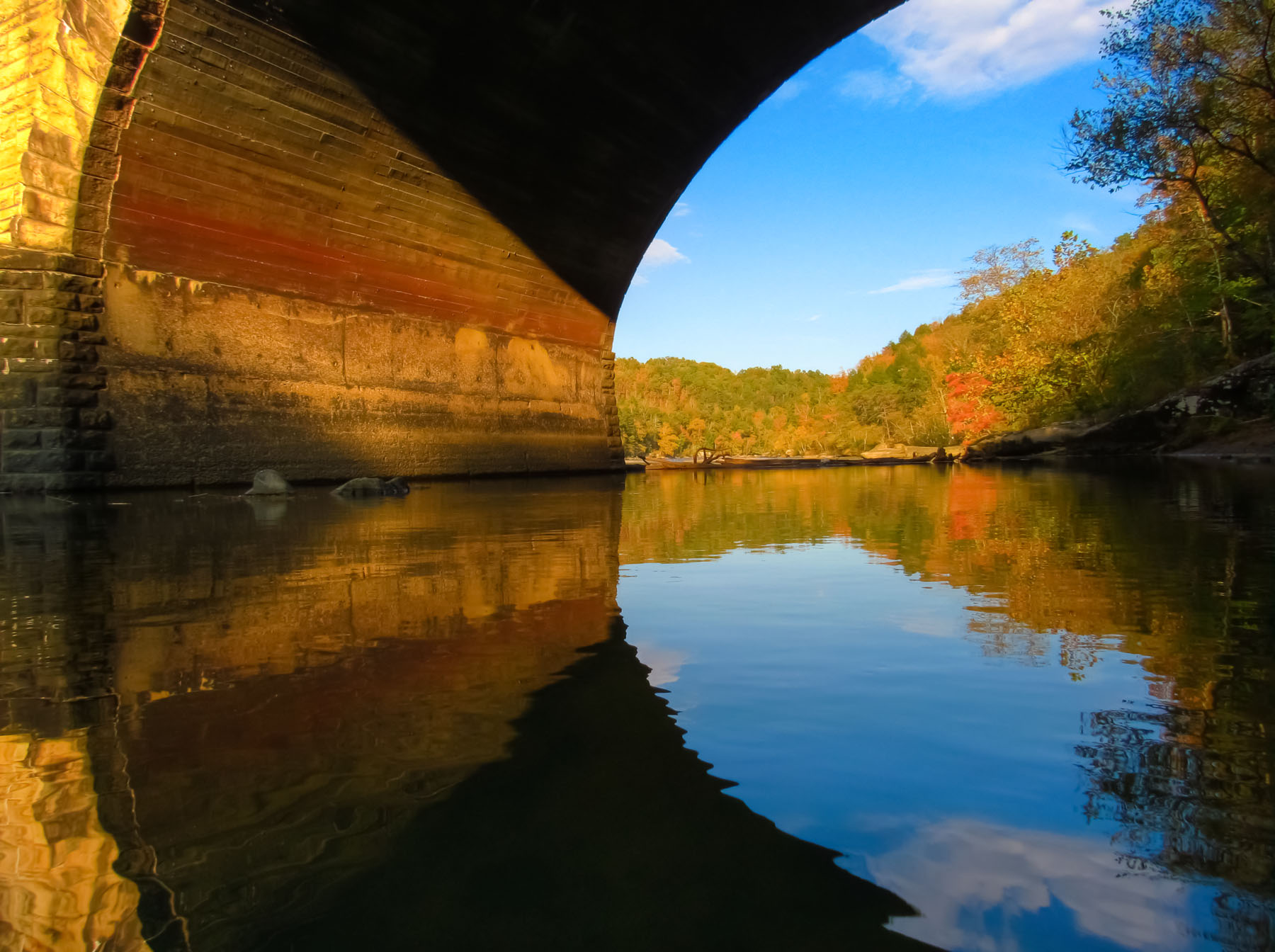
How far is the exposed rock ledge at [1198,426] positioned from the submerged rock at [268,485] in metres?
15.3

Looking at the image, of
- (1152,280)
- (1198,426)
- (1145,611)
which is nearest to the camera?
(1145,611)

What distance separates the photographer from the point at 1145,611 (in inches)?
97.3

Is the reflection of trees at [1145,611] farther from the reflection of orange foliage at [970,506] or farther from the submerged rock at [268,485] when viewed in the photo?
the submerged rock at [268,485]

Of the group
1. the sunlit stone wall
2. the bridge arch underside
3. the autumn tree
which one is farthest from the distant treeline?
the sunlit stone wall

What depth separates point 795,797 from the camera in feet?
3.94

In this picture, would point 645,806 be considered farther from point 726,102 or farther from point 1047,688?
point 726,102

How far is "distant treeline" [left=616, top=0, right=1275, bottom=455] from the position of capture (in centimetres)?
1470

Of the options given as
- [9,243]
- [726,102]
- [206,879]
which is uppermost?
[726,102]

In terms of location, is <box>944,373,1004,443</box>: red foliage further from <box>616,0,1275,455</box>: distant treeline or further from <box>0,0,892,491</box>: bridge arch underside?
<box>0,0,892,491</box>: bridge arch underside

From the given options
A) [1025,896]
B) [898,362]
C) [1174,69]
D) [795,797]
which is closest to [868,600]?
[795,797]

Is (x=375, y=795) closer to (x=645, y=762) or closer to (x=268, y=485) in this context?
(x=645, y=762)

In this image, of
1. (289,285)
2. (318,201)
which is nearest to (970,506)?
(318,201)

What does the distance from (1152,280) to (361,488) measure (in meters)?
24.9

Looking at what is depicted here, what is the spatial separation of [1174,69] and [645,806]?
723 inches
